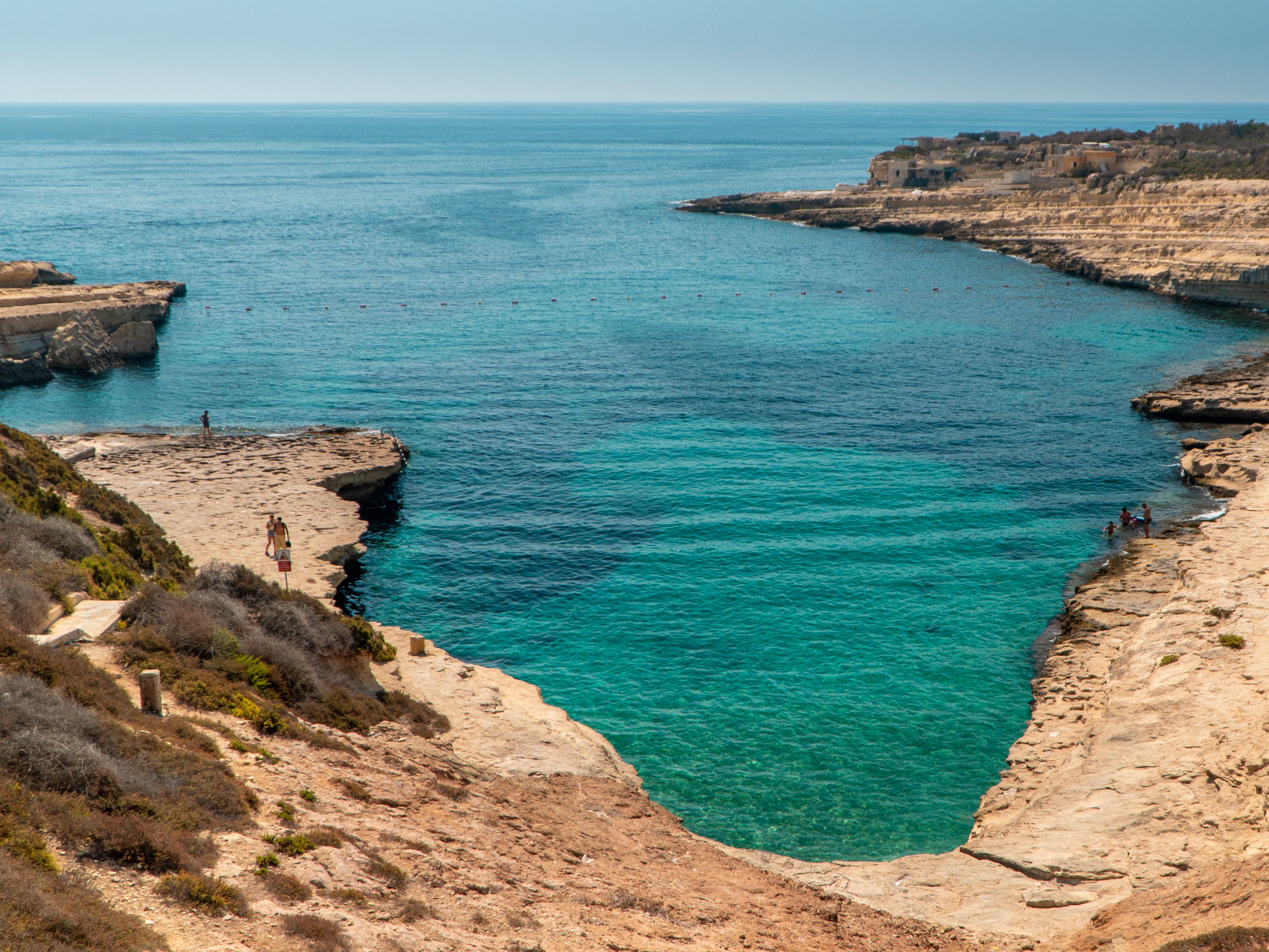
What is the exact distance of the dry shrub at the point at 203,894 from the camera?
11.9m

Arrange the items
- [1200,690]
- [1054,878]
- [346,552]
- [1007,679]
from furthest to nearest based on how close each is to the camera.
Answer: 1. [346,552]
2. [1007,679]
3. [1200,690]
4. [1054,878]

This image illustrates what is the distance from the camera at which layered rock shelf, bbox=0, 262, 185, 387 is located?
60594 millimetres

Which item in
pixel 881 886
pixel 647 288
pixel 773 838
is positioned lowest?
pixel 773 838

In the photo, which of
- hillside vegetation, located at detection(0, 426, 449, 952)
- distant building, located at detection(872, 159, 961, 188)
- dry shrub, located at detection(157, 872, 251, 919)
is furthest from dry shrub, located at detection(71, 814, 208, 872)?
distant building, located at detection(872, 159, 961, 188)

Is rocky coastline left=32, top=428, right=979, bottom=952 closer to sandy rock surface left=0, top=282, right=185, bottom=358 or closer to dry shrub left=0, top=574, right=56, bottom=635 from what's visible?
dry shrub left=0, top=574, right=56, bottom=635

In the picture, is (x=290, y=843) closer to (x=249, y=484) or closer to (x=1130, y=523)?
(x=249, y=484)

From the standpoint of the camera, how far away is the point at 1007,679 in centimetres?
2911

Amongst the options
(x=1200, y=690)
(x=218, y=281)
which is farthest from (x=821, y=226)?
(x=1200, y=690)

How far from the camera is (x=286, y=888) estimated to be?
507 inches

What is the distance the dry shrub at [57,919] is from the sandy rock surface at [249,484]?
20.7 metres

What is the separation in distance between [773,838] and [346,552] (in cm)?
1958

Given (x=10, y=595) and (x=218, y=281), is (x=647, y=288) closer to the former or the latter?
(x=218, y=281)

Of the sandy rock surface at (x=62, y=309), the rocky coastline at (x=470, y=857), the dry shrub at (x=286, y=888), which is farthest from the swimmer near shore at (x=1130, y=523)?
the sandy rock surface at (x=62, y=309)

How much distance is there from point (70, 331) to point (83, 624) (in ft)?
168
